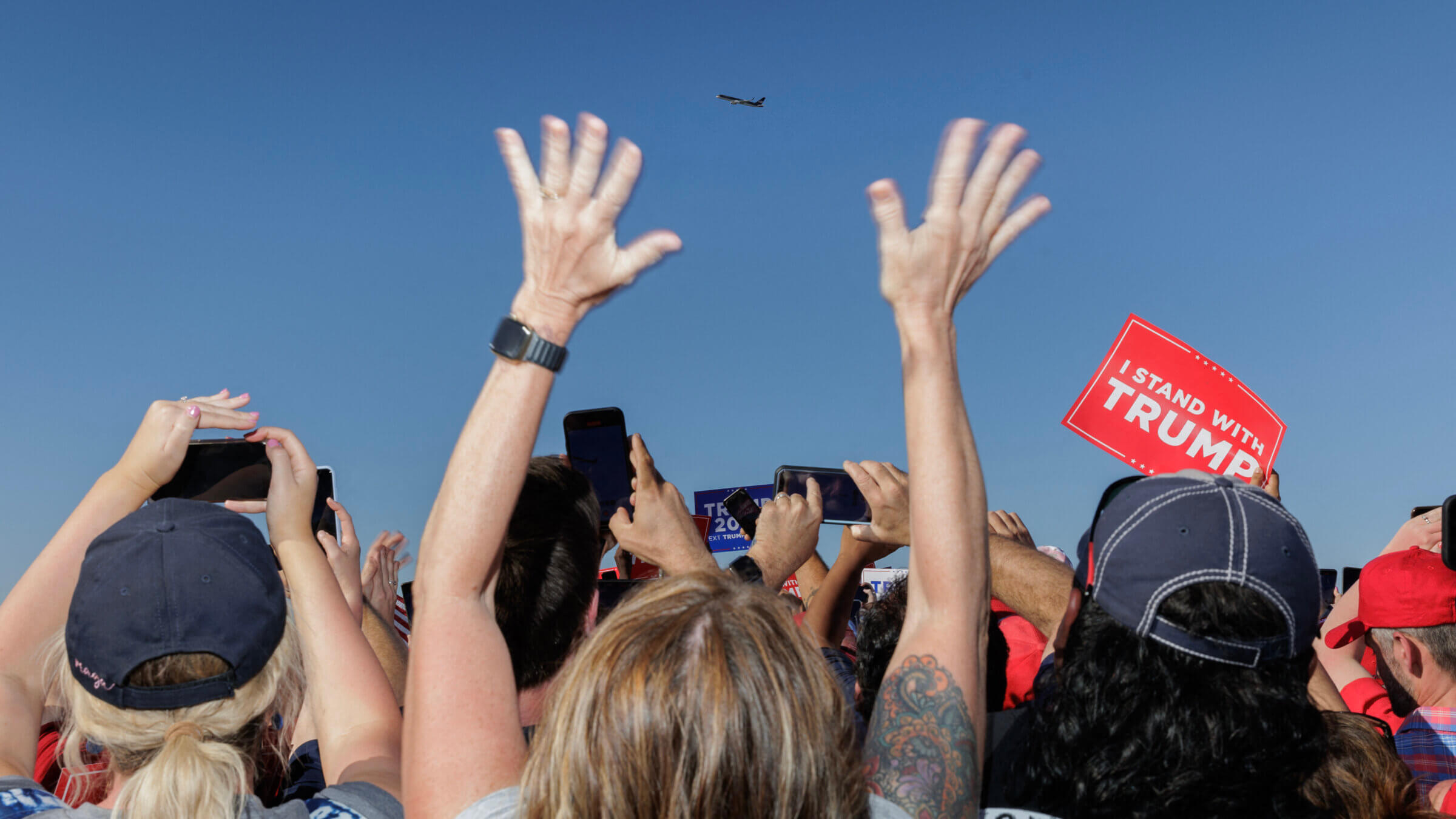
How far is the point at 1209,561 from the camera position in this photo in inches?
82.7

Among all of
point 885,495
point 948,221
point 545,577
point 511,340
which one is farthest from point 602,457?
point 948,221

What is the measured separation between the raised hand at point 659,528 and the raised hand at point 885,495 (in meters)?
0.55

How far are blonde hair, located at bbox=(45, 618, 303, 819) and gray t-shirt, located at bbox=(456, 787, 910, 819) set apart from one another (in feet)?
1.92

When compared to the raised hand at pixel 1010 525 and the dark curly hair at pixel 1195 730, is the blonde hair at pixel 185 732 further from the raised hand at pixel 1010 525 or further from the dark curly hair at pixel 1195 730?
the raised hand at pixel 1010 525

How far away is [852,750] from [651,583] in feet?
1.53

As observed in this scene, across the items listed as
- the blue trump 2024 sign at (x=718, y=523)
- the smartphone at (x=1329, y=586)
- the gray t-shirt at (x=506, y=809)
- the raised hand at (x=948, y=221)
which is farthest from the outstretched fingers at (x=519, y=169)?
the blue trump 2024 sign at (x=718, y=523)

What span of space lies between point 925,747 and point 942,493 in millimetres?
492

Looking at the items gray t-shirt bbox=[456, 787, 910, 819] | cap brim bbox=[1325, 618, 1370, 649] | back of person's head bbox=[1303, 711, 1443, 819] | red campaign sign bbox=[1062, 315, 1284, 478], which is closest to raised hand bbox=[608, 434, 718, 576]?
gray t-shirt bbox=[456, 787, 910, 819]

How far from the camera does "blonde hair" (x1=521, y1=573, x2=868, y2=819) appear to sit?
1663 mm

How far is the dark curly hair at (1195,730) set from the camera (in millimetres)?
2076

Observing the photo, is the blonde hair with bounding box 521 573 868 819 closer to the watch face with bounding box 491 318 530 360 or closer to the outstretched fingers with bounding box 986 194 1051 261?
the watch face with bounding box 491 318 530 360

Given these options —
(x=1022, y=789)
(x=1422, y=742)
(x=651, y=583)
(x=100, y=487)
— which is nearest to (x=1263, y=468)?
(x=1422, y=742)

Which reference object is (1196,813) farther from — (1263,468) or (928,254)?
(1263,468)

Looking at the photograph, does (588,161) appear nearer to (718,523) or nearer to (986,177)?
(986,177)
